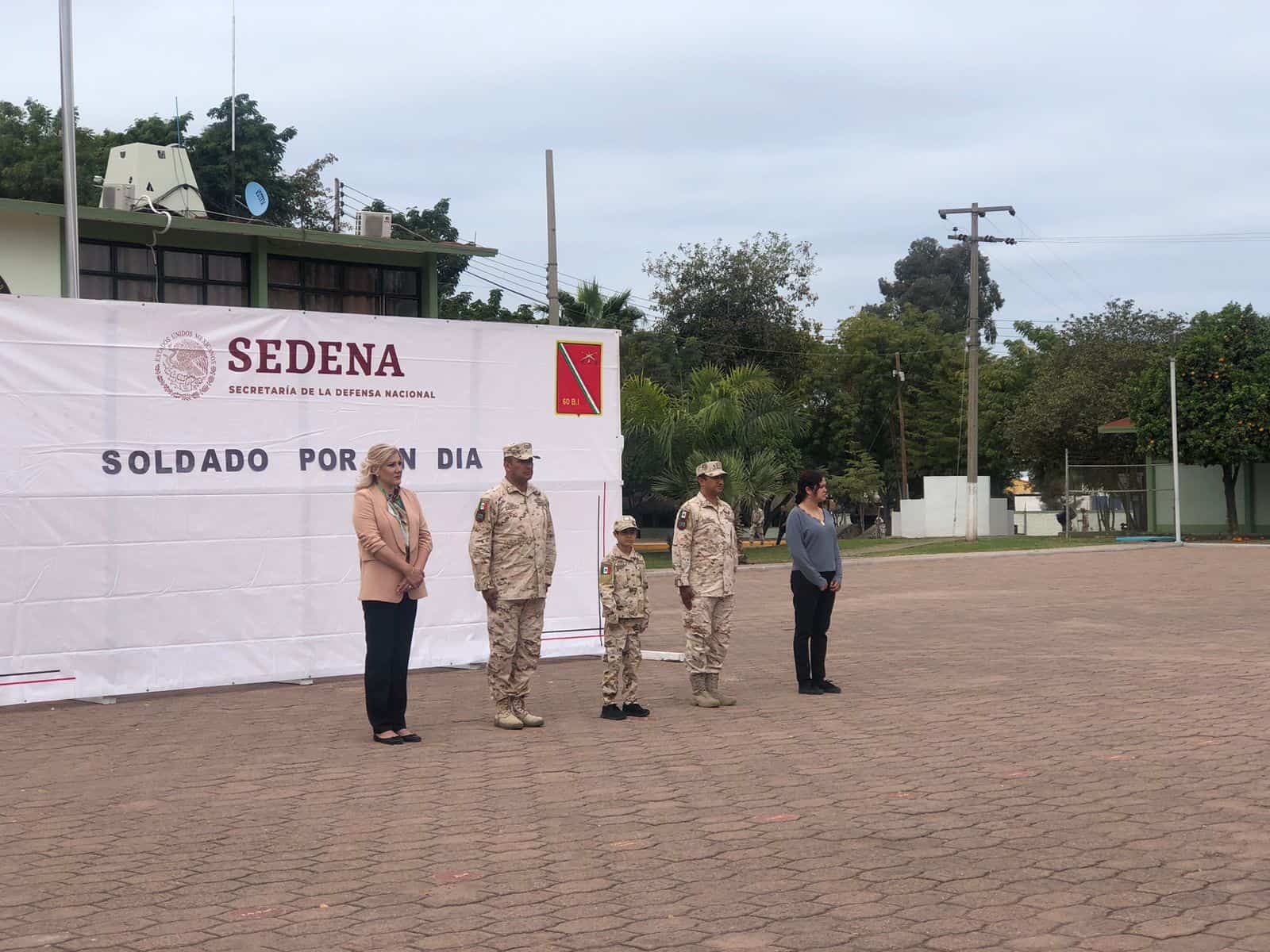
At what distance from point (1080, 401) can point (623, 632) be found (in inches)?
1671

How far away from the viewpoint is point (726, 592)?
1016 cm

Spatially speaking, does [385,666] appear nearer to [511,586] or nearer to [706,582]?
[511,586]

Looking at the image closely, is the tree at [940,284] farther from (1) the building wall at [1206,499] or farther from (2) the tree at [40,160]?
(2) the tree at [40,160]

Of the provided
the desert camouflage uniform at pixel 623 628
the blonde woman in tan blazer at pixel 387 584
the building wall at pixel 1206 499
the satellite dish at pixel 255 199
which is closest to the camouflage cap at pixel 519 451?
the blonde woman in tan blazer at pixel 387 584

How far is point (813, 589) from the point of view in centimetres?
1080

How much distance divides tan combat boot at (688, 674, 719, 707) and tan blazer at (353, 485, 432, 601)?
2261 mm

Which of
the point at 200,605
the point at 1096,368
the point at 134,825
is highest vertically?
the point at 1096,368

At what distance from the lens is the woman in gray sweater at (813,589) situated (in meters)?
10.8

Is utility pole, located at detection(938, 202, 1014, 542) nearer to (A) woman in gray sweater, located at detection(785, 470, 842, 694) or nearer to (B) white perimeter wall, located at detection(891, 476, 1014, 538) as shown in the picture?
(B) white perimeter wall, located at detection(891, 476, 1014, 538)

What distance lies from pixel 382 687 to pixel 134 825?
2279mm

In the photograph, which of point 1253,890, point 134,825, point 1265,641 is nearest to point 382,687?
point 134,825

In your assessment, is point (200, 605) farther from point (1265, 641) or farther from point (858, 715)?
point (1265, 641)

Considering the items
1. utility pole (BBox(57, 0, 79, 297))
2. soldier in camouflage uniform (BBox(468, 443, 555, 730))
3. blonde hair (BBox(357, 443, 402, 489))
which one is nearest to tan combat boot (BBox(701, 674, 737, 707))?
soldier in camouflage uniform (BBox(468, 443, 555, 730))

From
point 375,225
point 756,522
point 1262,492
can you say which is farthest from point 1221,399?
point 375,225
